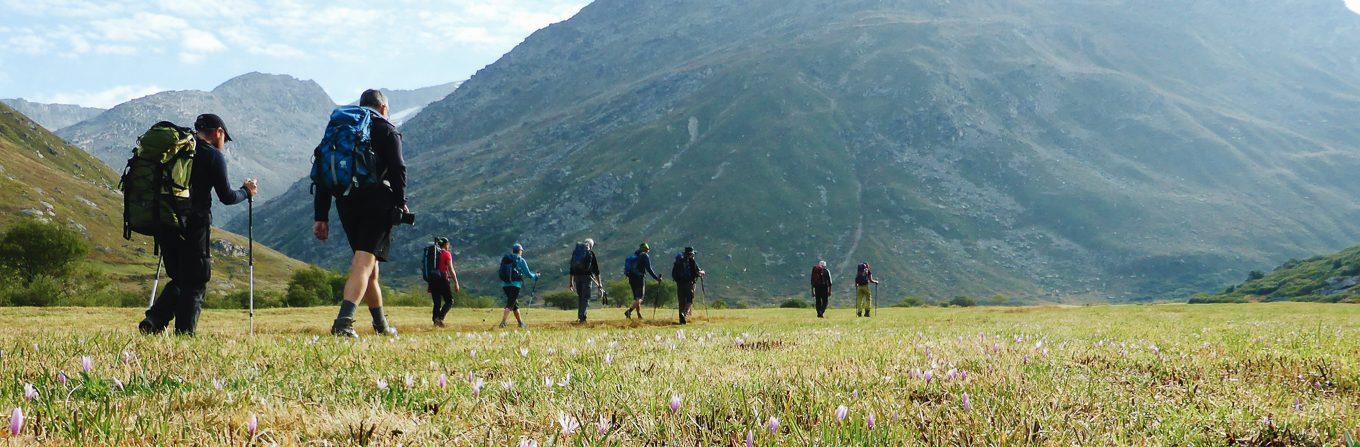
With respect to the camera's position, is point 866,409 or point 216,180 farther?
point 216,180

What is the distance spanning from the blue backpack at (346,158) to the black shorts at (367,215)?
0.51 ft

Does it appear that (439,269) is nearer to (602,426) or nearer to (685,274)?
(685,274)

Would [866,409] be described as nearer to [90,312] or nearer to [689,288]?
[689,288]

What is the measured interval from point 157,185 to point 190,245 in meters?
0.82

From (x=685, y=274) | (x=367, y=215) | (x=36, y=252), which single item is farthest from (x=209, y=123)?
(x=36, y=252)

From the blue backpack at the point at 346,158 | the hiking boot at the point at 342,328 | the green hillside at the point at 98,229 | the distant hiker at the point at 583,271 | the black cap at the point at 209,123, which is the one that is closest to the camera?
the blue backpack at the point at 346,158

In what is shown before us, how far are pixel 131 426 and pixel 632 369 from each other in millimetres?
2830

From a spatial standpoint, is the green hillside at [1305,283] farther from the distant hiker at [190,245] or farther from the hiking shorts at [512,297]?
the distant hiker at [190,245]

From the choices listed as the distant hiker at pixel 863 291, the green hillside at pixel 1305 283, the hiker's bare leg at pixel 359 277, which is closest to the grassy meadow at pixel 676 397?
the hiker's bare leg at pixel 359 277

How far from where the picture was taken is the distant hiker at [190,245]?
8578mm

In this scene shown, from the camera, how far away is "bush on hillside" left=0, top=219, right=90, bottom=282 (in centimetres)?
7844

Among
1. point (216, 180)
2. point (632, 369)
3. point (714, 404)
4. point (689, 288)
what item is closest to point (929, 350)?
point (632, 369)

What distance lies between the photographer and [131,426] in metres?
2.88

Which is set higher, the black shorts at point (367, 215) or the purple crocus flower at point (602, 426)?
the black shorts at point (367, 215)
